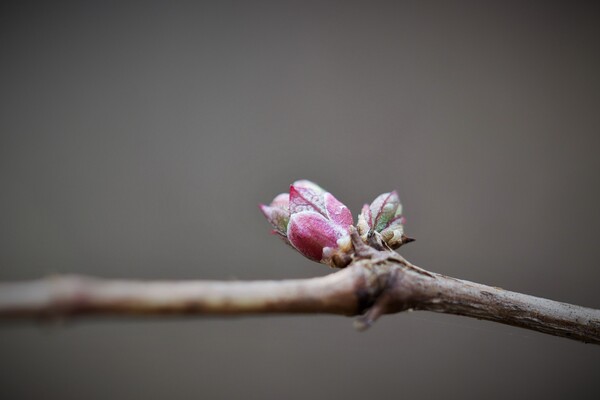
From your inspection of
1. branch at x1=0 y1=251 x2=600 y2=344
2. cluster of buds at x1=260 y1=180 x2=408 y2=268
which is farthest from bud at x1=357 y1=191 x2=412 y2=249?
branch at x1=0 y1=251 x2=600 y2=344

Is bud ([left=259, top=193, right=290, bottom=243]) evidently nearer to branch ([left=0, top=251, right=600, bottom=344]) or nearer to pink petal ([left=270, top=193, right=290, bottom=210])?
pink petal ([left=270, top=193, right=290, bottom=210])

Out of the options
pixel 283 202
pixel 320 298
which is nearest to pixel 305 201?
pixel 283 202

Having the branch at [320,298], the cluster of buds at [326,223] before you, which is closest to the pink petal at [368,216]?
the cluster of buds at [326,223]

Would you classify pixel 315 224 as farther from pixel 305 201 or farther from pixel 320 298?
pixel 320 298

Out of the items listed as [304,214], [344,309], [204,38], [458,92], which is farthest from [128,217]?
[344,309]

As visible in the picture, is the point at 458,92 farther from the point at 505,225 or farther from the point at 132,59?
the point at 132,59

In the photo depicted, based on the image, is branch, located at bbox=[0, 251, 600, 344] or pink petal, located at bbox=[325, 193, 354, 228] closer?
branch, located at bbox=[0, 251, 600, 344]
